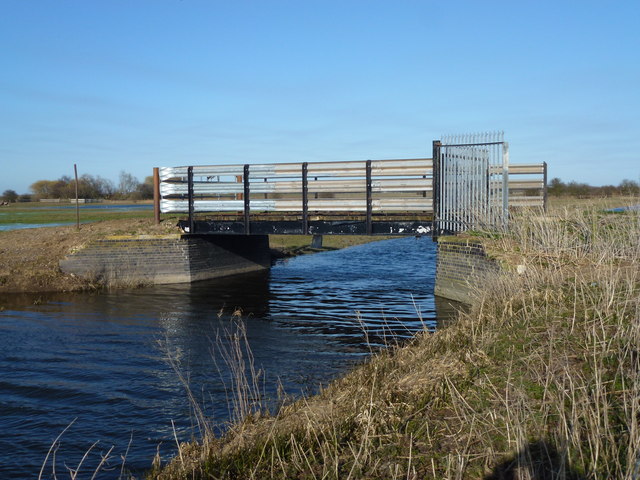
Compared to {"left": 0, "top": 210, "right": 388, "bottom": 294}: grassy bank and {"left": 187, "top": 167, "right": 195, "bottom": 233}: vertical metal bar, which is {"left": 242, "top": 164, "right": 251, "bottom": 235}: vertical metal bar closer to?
{"left": 187, "top": 167, "right": 195, "bottom": 233}: vertical metal bar

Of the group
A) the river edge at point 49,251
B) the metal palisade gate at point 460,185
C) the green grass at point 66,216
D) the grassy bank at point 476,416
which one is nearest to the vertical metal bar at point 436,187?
the metal palisade gate at point 460,185

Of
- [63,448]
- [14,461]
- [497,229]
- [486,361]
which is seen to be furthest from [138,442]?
[497,229]

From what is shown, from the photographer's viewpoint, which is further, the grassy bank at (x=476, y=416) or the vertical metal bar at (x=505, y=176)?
the vertical metal bar at (x=505, y=176)

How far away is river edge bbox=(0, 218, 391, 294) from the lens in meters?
18.7

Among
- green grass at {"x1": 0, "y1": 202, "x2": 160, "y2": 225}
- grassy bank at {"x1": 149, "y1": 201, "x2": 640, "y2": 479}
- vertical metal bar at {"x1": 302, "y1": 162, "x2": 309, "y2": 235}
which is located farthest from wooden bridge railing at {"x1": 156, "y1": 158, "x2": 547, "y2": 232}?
green grass at {"x1": 0, "y1": 202, "x2": 160, "y2": 225}

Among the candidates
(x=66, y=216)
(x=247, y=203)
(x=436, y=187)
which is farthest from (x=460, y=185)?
(x=66, y=216)

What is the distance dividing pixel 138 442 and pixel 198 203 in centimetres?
1365

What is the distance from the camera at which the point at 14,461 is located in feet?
20.9

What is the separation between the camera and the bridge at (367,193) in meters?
16.2

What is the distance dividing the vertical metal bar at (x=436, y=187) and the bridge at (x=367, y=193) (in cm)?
3

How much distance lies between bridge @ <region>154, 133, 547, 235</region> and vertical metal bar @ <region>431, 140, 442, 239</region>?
3cm

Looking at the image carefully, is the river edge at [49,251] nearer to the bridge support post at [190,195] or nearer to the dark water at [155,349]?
the bridge support post at [190,195]

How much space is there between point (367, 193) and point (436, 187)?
1.95 metres

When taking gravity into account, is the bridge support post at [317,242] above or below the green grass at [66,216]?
below
